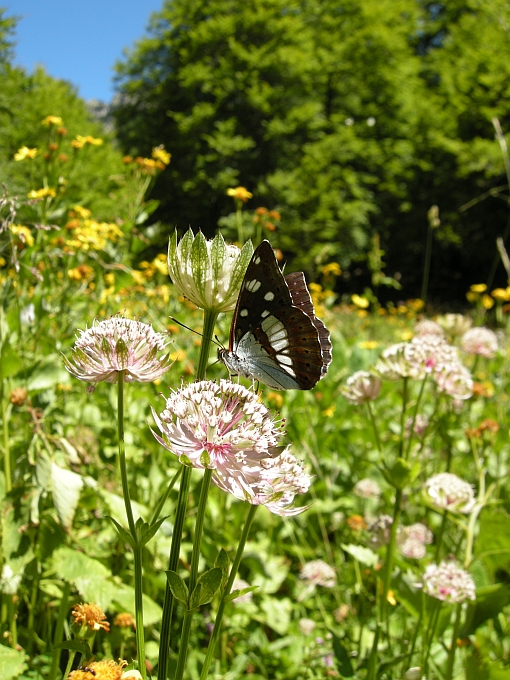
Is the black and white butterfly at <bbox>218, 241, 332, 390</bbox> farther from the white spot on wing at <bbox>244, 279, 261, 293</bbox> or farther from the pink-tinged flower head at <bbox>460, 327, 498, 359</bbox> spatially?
→ the pink-tinged flower head at <bbox>460, 327, 498, 359</bbox>

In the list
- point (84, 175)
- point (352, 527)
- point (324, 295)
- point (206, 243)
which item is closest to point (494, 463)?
point (352, 527)

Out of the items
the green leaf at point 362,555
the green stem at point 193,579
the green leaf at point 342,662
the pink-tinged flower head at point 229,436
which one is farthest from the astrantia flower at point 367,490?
the green stem at point 193,579

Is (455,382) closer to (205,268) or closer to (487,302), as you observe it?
(205,268)

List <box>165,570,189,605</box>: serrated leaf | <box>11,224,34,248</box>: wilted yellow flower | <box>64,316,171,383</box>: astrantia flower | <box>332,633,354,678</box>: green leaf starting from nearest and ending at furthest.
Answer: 1. <box>165,570,189,605</box>: serrated leaf
2. <box>64,316,171,383</box>: astrantia flower
3. <box>332,633,354,678</box>: green leaf
4. <box>11,224,34,248</box>: wilted yellow flower

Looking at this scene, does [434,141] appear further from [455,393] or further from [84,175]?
[455,393]

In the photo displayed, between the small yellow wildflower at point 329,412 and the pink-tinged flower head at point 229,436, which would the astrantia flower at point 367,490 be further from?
the pink-tinged flower head at point 229,436

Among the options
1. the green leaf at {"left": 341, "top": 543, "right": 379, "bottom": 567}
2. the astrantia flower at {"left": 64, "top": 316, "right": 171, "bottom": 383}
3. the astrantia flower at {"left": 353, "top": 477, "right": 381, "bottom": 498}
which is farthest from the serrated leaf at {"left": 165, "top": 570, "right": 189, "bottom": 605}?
the astrantia flower at {"left": 353, "top": 477, "right": 381, "bottom": 498}
